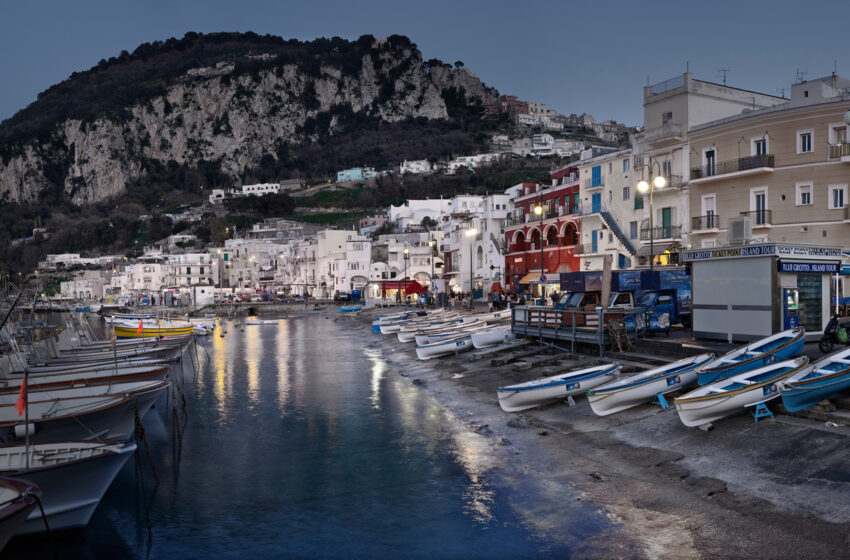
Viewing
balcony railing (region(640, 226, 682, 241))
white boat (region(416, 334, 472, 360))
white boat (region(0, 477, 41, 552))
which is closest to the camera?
white boat (region(0, 477, 41, 552))

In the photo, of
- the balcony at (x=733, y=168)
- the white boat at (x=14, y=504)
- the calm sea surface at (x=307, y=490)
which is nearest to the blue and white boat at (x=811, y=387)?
the calm sea surface at (x=307, y=490)

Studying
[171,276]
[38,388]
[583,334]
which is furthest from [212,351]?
[171,276]

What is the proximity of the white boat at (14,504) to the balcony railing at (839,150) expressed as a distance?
41253 mm

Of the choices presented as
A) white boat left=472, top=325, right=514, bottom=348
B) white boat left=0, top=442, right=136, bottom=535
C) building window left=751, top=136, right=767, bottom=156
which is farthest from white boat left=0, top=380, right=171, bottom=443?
building window left=751, top=136, right=767, bottom=156

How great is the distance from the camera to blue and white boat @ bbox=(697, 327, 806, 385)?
17672 millimetres

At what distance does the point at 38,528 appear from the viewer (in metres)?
12.8

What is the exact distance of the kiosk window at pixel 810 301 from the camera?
2109 cm

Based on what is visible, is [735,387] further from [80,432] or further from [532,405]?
[80,432]

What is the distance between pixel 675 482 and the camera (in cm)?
1329

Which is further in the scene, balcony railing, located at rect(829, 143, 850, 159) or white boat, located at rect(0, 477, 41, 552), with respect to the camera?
balcony railing, located at rect(829, 143, 850, 159)

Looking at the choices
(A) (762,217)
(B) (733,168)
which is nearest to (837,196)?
(A) (762,217)

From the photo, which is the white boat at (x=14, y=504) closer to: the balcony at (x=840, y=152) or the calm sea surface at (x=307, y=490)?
the calm sea surface at (x=307, y=490)

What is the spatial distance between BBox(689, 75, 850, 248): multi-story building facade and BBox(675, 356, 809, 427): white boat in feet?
70.9

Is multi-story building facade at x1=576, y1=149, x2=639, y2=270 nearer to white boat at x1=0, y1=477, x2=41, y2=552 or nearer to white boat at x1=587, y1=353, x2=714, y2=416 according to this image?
white boat at x1=587, y1=353, x2=714, y2=416
